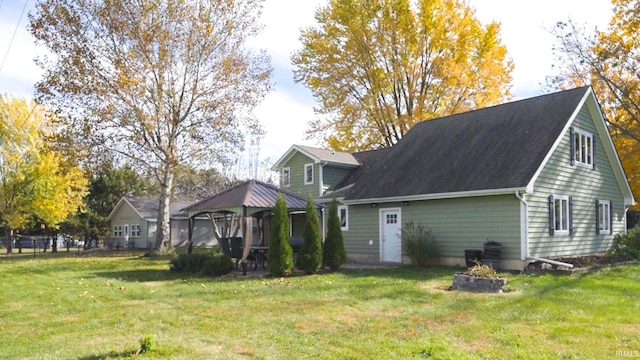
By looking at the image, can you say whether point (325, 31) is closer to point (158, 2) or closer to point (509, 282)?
point (158, 2)

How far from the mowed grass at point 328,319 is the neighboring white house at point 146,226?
26268mm

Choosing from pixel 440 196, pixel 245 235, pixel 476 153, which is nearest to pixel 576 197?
pixel 476 153

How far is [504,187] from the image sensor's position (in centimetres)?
1436

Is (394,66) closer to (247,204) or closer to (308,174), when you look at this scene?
(308,174)

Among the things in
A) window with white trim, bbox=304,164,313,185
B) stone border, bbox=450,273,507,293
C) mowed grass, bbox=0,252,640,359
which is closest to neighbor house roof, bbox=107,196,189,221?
window with white trim, bbox=304,164,313,185

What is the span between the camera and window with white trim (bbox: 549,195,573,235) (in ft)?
51.0

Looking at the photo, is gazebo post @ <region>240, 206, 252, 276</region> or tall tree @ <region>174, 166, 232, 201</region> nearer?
gazebo post @ <region>240, 206, 252, 276</region>

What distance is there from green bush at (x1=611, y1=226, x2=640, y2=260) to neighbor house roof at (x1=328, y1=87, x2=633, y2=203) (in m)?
2.78

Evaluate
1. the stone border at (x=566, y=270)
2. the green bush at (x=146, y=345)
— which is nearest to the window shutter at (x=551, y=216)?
the stone border at (x=566, y=270)

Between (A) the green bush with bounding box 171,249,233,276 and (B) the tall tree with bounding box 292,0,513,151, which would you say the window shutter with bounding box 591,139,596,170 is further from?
(A) the green bush with bounding box 171,249,233,276

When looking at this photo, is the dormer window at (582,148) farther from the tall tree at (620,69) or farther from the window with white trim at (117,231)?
the window with white trim at (117,231)

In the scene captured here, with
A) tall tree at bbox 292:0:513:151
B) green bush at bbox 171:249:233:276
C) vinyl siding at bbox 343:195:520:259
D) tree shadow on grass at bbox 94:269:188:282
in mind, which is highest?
tall tree at bbox 292:0:513:151

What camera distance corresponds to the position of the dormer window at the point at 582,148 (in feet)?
55.0

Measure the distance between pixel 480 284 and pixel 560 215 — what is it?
274 inches
